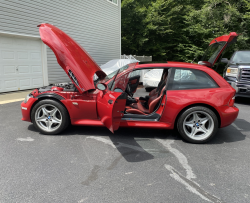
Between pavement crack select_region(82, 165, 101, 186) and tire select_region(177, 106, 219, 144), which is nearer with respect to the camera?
pavement crack select_region(82, 165, 101, 186)

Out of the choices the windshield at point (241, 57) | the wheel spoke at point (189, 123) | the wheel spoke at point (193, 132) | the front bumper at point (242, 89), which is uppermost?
the windshield at point (241, 57)

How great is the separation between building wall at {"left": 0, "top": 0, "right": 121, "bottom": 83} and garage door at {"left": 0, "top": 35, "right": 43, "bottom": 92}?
42cm

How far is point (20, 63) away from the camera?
8.89 metres

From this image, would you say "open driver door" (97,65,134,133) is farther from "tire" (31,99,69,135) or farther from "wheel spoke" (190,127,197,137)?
"wheel spoke" (190,127,197,137)

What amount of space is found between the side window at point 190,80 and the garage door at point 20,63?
7.22m

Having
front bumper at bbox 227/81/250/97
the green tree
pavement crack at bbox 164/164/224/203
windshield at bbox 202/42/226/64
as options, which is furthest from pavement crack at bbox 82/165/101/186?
the green tree

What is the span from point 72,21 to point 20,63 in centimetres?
378

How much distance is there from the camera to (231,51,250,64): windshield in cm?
762

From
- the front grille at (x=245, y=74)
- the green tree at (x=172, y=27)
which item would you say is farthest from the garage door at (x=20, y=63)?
the green tree at (x=172, y=27)

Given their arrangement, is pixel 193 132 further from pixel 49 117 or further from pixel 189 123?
pixel 49 117

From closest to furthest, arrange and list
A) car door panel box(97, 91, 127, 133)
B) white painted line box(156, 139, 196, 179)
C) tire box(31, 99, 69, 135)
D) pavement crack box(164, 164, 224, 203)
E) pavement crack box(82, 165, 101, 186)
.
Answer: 1. pavement crack box(164, 164, 224, 203)
2. pavement crack box(82, 165, 101, 186)
3. white painted line box(156, 139, 196, 179)
4. car door panel box(97, 91, 127, 133)
5. tire box(31, 99, 69, 135)

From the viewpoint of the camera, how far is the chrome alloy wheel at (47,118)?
3974mm

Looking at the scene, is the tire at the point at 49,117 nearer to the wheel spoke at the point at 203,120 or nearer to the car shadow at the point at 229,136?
the wheel spoke at the point at 203,120

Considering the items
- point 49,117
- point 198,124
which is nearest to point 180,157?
point 198,124
